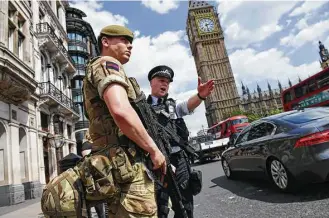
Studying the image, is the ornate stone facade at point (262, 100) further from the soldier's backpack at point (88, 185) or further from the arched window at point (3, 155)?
the soldier's backpack at point (88, 185)

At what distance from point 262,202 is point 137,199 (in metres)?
3.60

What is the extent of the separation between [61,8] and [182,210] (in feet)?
81.1

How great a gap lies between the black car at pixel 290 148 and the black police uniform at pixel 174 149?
226 centimetres

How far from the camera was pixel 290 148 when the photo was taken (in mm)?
4395

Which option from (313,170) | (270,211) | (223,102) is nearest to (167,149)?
(270,211)

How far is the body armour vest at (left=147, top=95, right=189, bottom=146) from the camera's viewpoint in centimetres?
295

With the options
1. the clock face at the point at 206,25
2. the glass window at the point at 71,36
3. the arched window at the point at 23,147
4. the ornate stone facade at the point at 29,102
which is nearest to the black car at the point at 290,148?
the ornate stone facade at the point at 29,102

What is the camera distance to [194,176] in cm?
285

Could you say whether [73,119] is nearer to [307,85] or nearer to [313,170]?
[307,85]

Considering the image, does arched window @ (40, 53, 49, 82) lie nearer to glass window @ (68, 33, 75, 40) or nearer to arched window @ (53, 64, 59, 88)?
arched window @ (53, 64, 59, 88)

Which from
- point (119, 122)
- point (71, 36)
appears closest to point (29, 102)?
point (119, 122)

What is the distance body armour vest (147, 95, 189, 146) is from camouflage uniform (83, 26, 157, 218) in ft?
3.55

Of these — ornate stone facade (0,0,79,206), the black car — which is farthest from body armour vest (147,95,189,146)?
ornate stone facade (0,0,79,206)

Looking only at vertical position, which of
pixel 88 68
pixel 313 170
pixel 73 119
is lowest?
pixel 313 170
